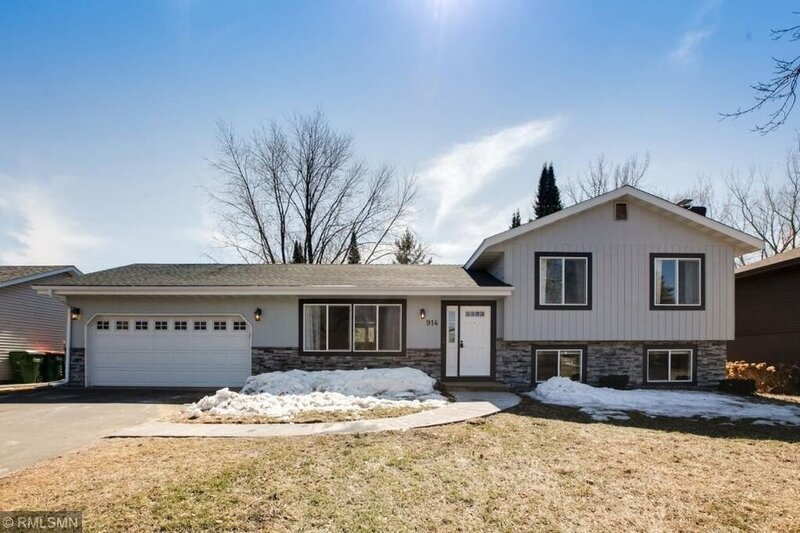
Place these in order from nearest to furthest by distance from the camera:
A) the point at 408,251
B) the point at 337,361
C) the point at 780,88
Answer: the point at 780,88 → the point at 337,361 → the point at 408,251

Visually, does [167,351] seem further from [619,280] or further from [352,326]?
[619,280]

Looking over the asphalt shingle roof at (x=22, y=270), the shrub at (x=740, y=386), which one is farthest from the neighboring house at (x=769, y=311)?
the asphalt shingle roof at (x=22, y=270)

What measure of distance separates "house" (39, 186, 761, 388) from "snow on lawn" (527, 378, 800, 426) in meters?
1.17

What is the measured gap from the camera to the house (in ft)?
38.9

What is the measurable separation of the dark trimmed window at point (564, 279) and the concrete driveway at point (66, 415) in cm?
869

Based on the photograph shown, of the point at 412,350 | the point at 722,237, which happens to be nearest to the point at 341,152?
the point at 412,350

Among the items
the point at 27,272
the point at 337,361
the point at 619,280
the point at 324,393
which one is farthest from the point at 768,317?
the point at 27,272

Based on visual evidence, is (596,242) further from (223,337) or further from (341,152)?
(341,152)

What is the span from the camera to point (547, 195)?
88.3 ft

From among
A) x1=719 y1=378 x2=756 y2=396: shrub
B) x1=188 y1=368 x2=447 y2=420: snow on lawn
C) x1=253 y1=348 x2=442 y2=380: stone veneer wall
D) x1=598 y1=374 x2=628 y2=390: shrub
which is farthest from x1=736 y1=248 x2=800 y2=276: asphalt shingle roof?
x1=188 y1=368 x2=447 y2=420: snow on lawn

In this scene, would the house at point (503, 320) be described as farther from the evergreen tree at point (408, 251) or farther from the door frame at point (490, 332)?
the evergreen tree at point (408, 251)

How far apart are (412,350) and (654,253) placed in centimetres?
674

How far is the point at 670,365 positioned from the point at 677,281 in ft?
7.30

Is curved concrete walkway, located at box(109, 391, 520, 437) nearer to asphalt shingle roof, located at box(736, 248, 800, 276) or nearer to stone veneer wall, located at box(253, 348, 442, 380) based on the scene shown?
stone veneer wall, located at box(253, 348, 442, 380)
